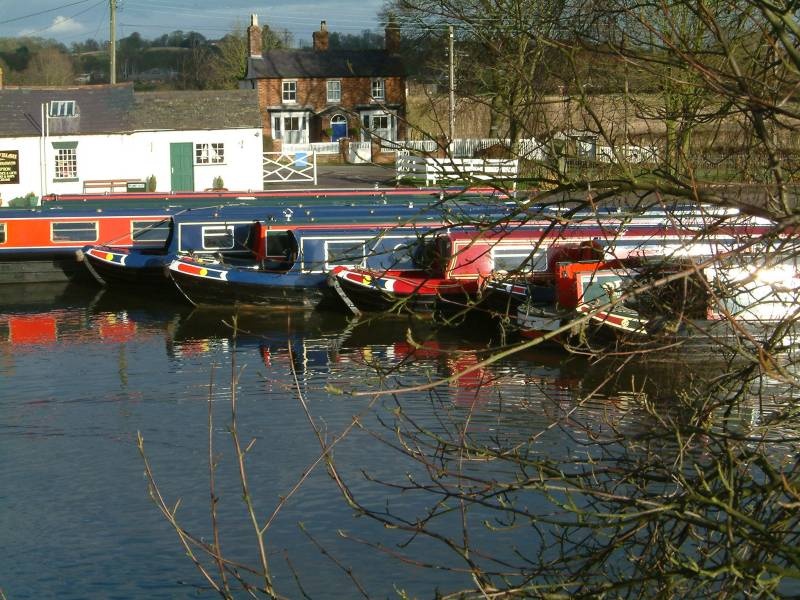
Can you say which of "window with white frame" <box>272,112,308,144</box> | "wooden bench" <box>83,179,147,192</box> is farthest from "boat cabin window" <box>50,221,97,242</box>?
"window with white frame" <box>272,112,308,144</box>

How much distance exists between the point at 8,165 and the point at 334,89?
2720cm

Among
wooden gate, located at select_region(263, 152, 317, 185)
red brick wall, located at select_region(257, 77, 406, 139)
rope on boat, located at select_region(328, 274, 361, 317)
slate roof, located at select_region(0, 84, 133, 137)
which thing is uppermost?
red brick wall, located at select_region(257, 77, 406, 139)

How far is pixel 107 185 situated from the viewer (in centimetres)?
3597

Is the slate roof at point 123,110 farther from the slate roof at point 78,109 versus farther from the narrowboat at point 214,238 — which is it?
the narrowboat at point 214,238

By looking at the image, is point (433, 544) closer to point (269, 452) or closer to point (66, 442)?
point (269, 452)

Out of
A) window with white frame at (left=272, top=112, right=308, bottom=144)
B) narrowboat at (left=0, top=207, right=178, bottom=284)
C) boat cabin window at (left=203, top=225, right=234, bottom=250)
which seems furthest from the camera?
window with white frame at (left=272, top=112, right=308, bottom=144)

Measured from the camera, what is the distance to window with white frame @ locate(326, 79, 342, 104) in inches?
2386

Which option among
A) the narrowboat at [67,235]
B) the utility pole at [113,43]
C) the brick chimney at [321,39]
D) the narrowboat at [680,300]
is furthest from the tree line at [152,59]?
the narrowboat at [680,300]

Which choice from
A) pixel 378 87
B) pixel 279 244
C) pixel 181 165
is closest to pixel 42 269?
pixel 279 244

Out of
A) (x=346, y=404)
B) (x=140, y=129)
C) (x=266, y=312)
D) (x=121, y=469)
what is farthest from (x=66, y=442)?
(x=140, y=129)

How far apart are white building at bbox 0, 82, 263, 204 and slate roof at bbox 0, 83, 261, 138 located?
0.03 metres

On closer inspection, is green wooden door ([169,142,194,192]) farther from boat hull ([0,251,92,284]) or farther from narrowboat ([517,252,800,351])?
narrowboat ([517,252,800,351])

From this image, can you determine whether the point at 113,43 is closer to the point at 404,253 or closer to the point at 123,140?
the point at 123,140

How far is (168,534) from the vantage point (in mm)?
11617
